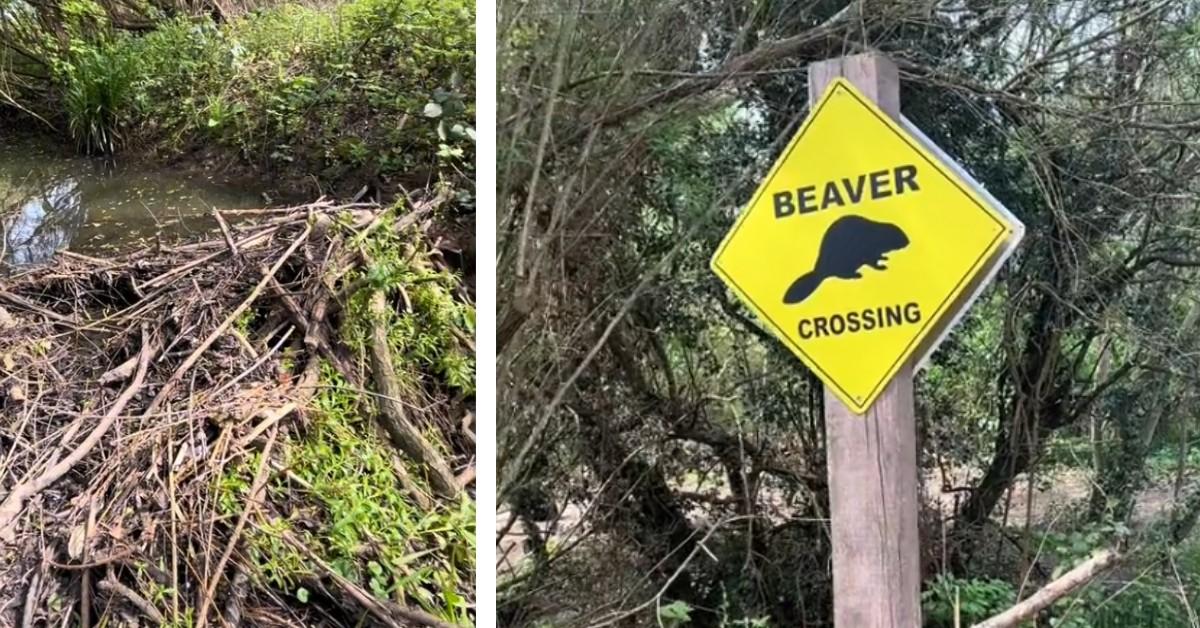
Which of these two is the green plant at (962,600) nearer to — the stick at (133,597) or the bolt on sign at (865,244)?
the bolt on sign at (865,244)

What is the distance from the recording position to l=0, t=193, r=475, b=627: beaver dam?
1894 mm

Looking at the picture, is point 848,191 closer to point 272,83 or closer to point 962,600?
point 962,600

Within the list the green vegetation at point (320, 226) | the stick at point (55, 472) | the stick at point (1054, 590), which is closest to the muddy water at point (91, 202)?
the green vegetation at point (320, 226)

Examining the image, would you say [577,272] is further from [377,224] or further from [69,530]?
[69,530]

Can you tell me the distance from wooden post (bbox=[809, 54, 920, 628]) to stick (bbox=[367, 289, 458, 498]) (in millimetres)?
971

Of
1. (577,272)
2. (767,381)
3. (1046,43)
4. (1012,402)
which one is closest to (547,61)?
(577,272)

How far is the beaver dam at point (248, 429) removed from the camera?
1894mm

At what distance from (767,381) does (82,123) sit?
2607mm

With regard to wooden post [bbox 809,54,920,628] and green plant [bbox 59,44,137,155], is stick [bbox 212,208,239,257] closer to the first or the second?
green plant [bbox 59,44,137,155]

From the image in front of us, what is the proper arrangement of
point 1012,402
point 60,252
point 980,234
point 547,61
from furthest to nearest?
1. point 60,252
2. point 547,61
3. point 1012,402
4. point 980,234

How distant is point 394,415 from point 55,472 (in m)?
0.78

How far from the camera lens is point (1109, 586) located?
78.2 inches

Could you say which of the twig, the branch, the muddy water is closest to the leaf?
the branch

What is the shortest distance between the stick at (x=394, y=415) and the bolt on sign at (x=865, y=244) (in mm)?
949
